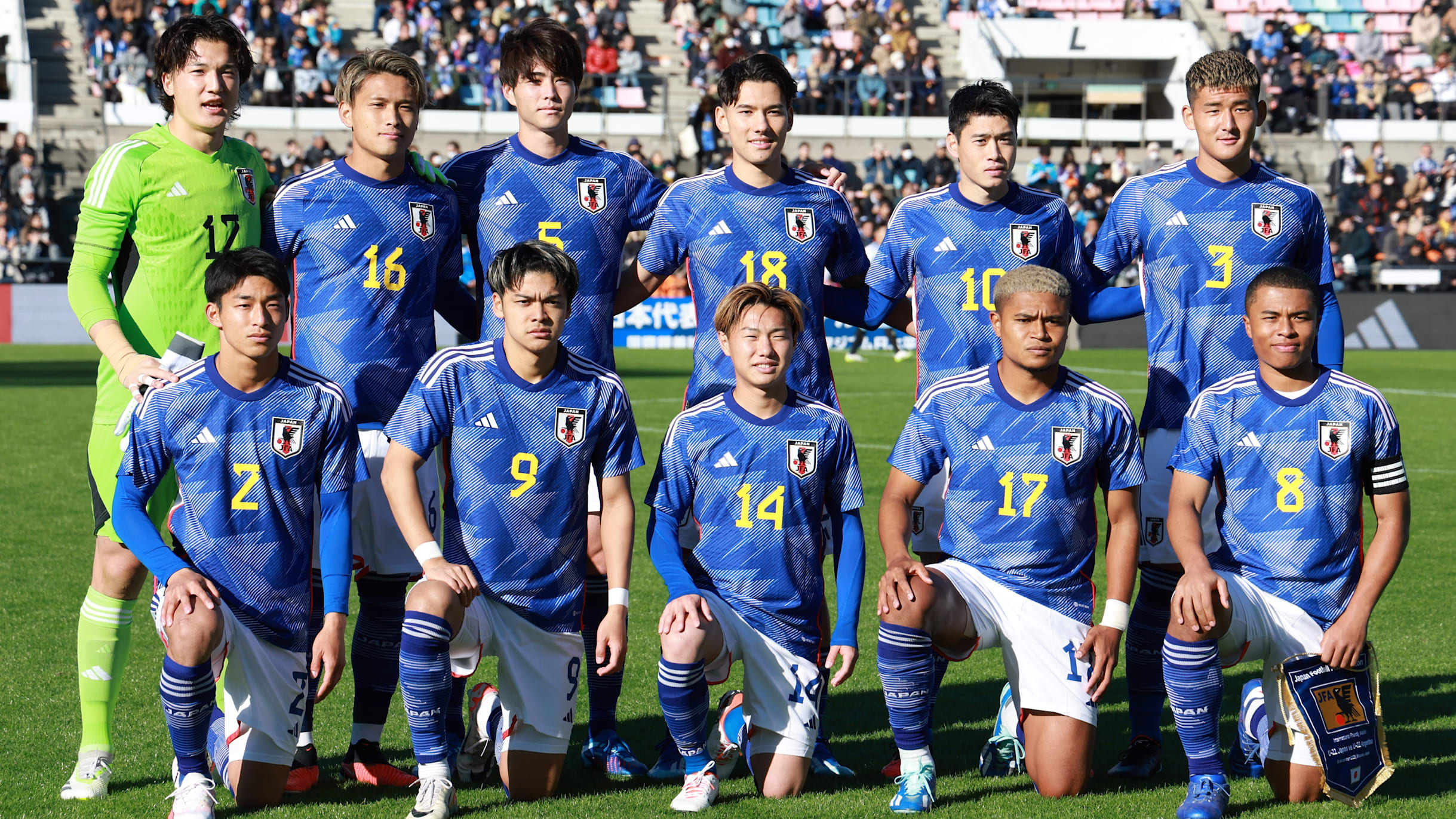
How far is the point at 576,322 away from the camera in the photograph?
4.75 m

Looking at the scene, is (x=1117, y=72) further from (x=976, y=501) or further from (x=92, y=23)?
(x=976, y=501)

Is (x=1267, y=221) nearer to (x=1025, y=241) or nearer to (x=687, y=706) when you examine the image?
(x=1025, y=241)

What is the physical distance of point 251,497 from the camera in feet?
13.0

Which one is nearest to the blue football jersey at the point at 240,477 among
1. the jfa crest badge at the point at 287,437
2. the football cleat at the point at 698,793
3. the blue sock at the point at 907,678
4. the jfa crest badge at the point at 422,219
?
the jfa crest badge at the point at 287,437

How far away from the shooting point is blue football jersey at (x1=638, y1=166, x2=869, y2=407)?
15.2ft

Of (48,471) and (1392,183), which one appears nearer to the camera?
(48,471)

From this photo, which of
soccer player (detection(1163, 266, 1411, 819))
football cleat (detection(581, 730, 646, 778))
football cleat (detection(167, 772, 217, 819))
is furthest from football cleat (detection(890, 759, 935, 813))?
football cleat (detection(167, 772, 217, 819))

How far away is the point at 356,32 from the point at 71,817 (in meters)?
26.9

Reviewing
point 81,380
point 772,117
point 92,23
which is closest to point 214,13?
point 772,117

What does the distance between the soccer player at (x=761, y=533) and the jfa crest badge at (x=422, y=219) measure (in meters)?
0.99

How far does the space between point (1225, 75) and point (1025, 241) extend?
81cm

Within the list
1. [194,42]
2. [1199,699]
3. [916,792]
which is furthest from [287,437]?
[1199,699]

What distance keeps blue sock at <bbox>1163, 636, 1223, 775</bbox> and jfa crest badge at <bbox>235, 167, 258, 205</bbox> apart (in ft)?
10.1

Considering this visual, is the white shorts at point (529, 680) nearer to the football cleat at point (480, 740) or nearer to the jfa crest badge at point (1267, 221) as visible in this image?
the football cleat at point (480, 740)
